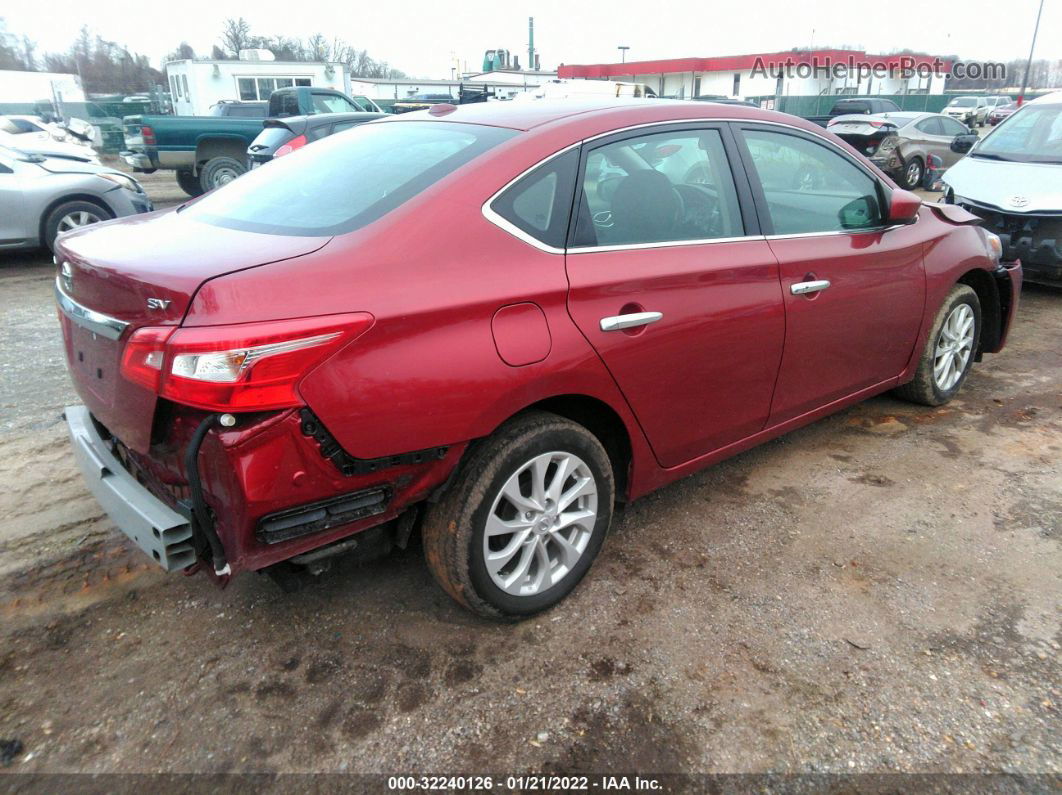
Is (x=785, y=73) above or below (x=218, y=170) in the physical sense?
above

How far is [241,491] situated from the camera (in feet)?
6.54

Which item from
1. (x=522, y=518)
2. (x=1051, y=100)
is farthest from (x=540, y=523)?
(x=1051, y=100)

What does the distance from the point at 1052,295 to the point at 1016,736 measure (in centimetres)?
671

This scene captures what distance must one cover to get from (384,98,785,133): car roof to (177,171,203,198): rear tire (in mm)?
12714

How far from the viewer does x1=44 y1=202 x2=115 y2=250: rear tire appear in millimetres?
8148

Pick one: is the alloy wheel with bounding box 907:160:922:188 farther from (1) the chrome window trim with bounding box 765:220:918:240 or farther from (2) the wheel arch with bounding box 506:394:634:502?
(2) the wheel arch with bounding box 506:394:634:502

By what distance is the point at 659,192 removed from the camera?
9.56ft

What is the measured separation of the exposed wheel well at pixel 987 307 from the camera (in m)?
4.57

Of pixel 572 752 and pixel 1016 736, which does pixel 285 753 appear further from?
pixel 1016 736

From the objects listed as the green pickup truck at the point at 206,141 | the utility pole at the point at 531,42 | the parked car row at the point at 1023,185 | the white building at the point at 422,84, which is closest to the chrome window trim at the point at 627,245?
the parked car row at the point at 1023,185

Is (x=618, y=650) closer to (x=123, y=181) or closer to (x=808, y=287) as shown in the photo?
(x=808, y=287)

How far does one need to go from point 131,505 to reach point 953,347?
436cm

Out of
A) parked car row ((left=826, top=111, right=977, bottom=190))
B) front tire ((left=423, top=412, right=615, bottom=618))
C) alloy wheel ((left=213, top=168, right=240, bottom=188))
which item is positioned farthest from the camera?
parked car row ((left=826, top=111, right=977, bottom=190))

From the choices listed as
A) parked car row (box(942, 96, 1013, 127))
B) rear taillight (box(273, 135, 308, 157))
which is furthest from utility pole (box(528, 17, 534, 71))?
rear taillight (box(273, 135, 308, 157))
